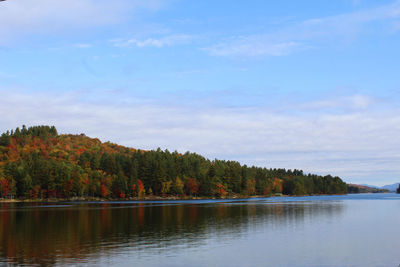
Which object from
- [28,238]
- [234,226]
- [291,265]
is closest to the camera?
[291,265]

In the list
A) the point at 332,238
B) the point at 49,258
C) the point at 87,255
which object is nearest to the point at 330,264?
the point at 332,238

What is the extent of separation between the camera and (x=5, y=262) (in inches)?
1480

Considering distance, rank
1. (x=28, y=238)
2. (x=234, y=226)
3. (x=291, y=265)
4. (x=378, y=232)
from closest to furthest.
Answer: (x=291, y=265) < (x=28, y=238) < (x=378, y=232) < (x=234, y=226)

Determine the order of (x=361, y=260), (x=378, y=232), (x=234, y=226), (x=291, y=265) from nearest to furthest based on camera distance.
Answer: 1. (x=291, y=265)
2. (x=361, y=260)
3. (x=378, y=232)
4. (x=234, y=226)

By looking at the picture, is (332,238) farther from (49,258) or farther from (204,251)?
(49,258)

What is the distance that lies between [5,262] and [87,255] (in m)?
7.36

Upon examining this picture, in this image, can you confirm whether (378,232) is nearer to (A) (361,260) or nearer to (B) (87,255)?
A: (A) (361,260)

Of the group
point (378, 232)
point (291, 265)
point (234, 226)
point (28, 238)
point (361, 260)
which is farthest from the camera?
point (234, 226)

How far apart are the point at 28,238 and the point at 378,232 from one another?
49.4m

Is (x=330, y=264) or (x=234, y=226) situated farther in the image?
(x=234, y=226)

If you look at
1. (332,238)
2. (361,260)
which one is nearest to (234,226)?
(332,238)

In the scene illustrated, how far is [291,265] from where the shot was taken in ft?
123

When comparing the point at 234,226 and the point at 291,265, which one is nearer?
the point at 291,265

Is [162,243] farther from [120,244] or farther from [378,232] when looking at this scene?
[378,232]
